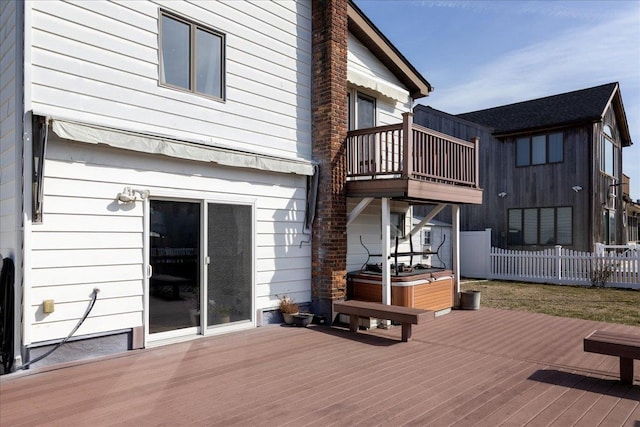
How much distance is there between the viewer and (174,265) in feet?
20.4

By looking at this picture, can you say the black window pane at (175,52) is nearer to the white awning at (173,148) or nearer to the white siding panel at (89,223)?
the white awning at (173,148)

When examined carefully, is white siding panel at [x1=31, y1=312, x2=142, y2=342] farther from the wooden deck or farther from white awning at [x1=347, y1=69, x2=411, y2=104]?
white awning at [x1=347, y1=69, x2=411, y2=104]

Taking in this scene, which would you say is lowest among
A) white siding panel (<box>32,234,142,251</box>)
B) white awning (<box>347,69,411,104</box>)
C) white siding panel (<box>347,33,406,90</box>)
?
white siding panel (<box>32,234,142,251</box>)

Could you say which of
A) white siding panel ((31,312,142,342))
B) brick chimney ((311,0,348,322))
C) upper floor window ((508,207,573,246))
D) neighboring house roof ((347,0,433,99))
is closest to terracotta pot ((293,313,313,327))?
brick chimney ((311,0,348,322))

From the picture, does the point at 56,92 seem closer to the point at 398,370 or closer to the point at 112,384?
the point at 112,384

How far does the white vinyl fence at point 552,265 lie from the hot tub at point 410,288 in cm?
781

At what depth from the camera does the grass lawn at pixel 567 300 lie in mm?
9141

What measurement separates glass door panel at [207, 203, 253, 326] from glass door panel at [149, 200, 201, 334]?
9.4 inches

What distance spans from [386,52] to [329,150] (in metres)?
3.51

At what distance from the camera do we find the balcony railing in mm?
7513

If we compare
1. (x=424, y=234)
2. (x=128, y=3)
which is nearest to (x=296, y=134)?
(x=128, y=3)

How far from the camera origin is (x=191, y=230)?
21.0ft

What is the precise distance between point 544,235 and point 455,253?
31.3 ft

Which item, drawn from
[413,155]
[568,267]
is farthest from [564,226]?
[413,155]
